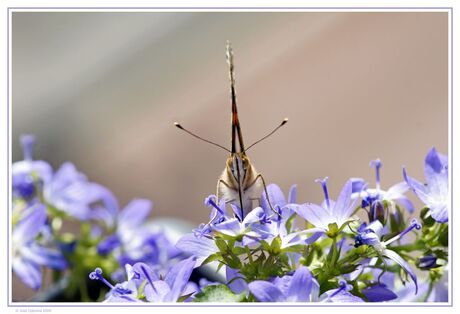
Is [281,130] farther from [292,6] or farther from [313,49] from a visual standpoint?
[292,6]

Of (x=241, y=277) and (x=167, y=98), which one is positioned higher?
(x=167, y=98)

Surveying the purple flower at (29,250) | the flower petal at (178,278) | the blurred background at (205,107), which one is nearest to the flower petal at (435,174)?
the flower petal at (178,278)

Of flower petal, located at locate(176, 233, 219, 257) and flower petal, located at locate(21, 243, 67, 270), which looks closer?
Answer: flower petal, located at locate(176, 233, 219, 257)

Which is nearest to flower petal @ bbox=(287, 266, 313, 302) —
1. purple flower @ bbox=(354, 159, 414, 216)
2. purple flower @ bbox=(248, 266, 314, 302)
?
purple flower @ bbox=(248, 266, 314, 302)

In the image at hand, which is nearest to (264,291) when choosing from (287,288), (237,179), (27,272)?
(287,288)

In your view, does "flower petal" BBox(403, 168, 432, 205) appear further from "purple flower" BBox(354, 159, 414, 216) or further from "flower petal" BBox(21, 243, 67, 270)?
"flower petal" BBox(21, 243, 67, 270)

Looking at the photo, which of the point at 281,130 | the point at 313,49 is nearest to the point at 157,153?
the point at 281,130

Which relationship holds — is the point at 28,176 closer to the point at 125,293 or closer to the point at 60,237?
the point at 60,237
